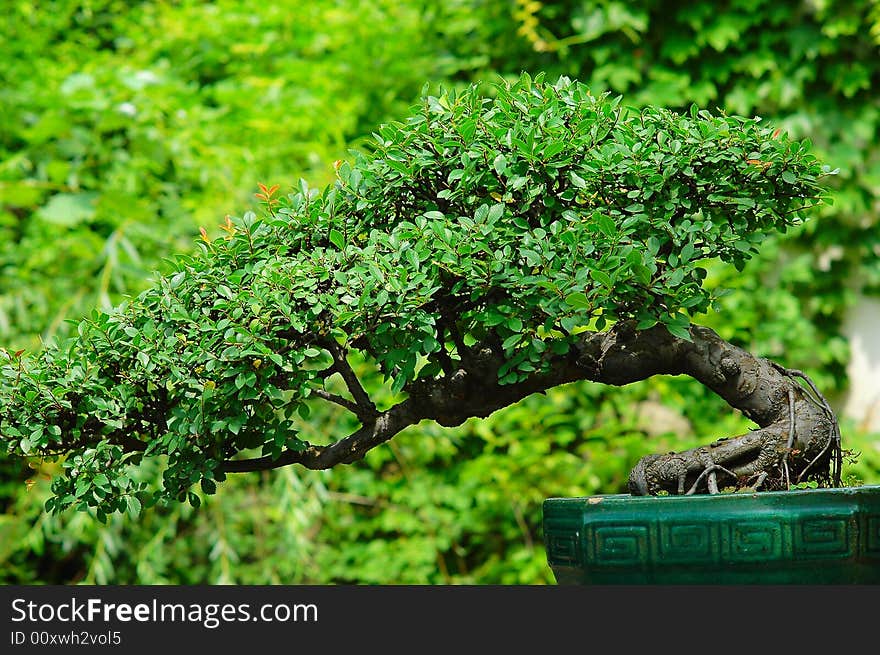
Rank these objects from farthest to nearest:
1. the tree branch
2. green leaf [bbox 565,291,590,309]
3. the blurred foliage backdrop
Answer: the blurred foliage backdrop
the tree branch
green leaf [bbox 565,291,590,309]

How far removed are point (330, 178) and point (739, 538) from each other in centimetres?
198

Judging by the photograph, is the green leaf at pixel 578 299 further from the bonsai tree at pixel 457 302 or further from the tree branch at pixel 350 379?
the tree branch at pixel 350 379

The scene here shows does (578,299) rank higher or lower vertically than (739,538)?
higher

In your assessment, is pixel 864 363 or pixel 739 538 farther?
pixel 864 363

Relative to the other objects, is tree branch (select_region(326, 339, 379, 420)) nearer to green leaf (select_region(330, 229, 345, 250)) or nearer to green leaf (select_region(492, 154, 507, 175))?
green leaf (select_region(330, 229, 345, 250))

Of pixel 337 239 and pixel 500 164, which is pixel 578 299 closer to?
pixel 500 164

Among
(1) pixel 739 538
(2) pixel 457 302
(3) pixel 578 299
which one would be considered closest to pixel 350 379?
(2) pixel 457 302

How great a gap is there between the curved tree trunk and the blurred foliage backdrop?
1.43 m

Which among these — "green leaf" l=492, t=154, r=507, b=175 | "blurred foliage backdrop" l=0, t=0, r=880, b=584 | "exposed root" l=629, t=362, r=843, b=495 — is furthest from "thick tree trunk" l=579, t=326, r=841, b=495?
"blurred foliage backdrop" l=0, t=0, r=880, b=584

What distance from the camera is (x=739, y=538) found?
1125 millimetres

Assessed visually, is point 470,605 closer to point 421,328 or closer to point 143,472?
point 421,328

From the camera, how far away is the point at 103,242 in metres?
2.96

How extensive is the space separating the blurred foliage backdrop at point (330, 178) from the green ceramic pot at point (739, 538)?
159cm

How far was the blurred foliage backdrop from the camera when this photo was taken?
2.78 meters
